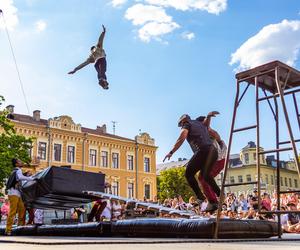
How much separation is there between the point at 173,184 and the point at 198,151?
58.8m

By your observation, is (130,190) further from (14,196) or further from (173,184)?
(14,196)

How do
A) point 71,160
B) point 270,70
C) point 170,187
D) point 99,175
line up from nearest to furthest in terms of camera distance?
point 270,70 < point 99,175 < point 71,160 < point 170,187

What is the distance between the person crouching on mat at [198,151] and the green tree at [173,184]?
5710cm

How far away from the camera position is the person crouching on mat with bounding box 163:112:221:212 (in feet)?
25.4

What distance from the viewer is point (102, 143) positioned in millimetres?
52250

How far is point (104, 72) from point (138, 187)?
4541 cm

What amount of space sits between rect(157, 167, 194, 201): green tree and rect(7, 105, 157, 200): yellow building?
8.74m

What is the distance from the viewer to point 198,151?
7766 mm

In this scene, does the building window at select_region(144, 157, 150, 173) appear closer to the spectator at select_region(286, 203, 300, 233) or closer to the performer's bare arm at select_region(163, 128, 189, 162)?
the spectator at select_region(286, 203, 300, 233)

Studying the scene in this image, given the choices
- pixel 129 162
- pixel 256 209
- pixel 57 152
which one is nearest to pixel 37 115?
pixel 57 152

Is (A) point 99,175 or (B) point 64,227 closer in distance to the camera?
(B) point 64,227

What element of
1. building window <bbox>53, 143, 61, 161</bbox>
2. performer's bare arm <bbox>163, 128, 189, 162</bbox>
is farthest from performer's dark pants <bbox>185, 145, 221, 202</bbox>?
building window <bbox>53, 143, 61, 161</bbox>

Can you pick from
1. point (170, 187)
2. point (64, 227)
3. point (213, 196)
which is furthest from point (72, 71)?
point (170, 187)

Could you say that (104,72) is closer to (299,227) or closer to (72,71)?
(72,71)
